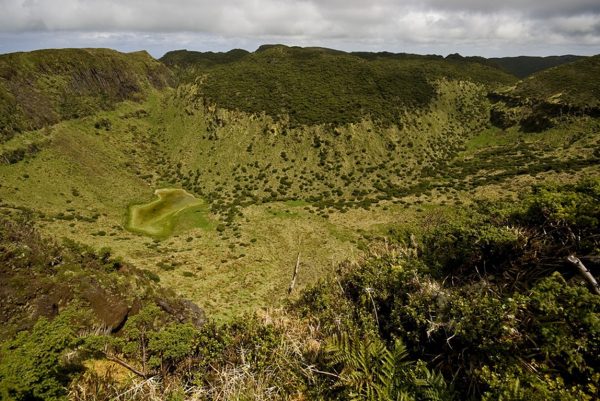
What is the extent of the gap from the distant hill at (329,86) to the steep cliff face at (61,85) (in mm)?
19201

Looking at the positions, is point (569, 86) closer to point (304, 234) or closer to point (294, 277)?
point (304, 234)

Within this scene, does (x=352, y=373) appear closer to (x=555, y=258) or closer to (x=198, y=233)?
(x=555, y=258)

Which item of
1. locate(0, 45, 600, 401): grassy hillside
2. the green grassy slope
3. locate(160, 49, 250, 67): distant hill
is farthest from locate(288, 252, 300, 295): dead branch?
locate(160, 49, 250, 67): distant hill

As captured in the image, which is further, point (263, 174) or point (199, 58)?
point (199, 58)

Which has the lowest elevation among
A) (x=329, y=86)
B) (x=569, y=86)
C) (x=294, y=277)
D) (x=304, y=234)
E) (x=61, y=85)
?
(x=304, y=234)

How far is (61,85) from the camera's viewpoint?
247ft

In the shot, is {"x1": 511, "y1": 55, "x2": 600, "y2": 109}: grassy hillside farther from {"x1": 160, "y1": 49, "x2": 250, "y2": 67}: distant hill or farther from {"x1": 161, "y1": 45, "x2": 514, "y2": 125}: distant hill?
{"x1": 160, "y1": 49, "x2": 250, "y2": 67}: distant hill

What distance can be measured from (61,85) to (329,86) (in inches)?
2467

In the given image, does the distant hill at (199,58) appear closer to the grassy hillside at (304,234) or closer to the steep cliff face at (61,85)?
the grassy hillside at (304,234)

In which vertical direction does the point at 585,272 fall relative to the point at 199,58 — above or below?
below

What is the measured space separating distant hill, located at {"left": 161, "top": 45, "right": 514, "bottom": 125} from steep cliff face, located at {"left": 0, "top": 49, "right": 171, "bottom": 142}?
19201mm

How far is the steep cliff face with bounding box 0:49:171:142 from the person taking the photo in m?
62.4

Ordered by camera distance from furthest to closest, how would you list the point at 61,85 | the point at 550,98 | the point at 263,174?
the point at 550,98 → the point at 61,85 → the point at 263,174

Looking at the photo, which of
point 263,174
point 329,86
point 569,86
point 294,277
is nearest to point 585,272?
point 294,277
